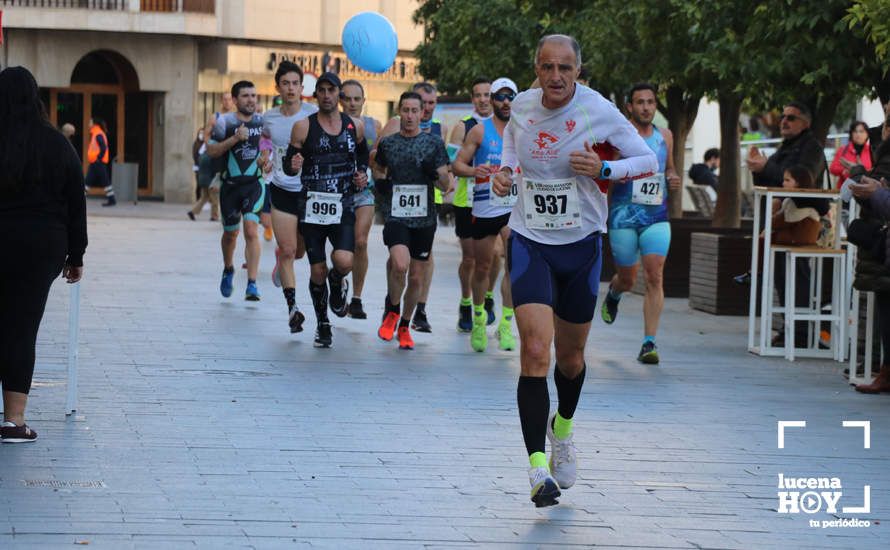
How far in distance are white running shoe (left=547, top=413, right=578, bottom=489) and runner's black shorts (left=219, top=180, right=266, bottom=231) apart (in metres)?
9.05

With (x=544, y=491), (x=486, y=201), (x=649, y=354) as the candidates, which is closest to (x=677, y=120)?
(x=486, y=201)

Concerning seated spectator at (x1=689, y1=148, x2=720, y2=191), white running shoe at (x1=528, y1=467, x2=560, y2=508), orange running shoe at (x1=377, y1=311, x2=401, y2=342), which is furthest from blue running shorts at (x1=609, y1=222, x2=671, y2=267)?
seated spectator at (x1=689, y1=148, x2=720, y2=191)

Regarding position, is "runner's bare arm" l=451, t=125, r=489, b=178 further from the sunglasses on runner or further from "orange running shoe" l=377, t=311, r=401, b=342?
"orange running shoe" l=377, t=311, r=401, b=342

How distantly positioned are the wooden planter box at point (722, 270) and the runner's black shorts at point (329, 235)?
477 cm

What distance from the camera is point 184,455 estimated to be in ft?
26.0

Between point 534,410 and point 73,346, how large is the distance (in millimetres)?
2869

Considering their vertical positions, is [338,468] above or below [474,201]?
below

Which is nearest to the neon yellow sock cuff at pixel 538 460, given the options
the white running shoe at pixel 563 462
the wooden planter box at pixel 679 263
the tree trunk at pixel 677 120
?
the white running shoe at pixel 563 462

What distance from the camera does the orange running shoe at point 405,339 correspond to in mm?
12617

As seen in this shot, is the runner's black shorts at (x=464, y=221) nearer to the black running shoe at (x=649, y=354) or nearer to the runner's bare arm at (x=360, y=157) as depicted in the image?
the runner's bare arm at (x=360, y=157)

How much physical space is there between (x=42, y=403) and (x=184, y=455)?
1.71 m

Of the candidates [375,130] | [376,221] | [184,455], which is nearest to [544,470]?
[184,455]

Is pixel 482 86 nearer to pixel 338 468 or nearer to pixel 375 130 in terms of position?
pixel 375 130

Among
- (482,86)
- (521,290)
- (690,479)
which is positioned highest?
(482,86)
